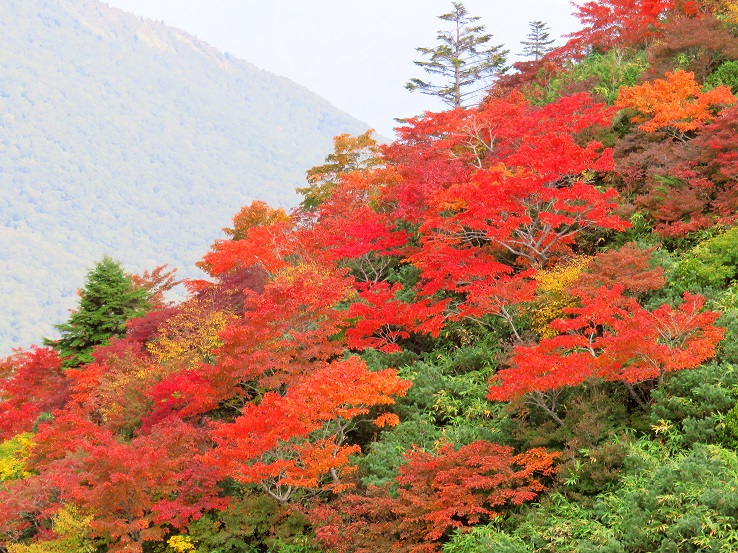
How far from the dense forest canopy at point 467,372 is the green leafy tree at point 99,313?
217cm

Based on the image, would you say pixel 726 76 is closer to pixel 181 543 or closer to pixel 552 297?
pixel 552 297

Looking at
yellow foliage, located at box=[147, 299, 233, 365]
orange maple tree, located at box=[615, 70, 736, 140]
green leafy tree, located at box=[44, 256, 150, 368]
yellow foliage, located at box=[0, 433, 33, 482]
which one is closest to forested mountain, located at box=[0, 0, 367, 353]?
green leafy tree, located at box=[44, 256, 150, 368]

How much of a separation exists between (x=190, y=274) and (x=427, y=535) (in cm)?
10544

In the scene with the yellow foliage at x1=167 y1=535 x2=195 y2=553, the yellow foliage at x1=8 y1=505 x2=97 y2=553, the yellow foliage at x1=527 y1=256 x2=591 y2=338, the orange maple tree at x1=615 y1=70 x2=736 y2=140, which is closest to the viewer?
the yellow foliage at x1=167 y1=535 x2=195 y2=553

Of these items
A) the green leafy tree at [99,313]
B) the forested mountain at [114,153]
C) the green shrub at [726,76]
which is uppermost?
the forested mountain at [114,153]

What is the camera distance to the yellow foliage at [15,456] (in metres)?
18.2

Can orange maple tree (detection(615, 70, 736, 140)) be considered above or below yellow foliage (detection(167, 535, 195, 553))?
above

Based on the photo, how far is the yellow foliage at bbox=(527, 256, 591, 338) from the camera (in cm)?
1316

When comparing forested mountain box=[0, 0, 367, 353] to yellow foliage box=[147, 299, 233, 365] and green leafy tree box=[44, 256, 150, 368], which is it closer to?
green leafy tree box=[44, 256, 150, 368]

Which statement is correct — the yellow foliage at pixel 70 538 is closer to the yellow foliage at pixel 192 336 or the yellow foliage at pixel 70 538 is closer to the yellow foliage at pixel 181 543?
the yellow foliage at pixel 181 543

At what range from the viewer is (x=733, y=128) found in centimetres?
1448

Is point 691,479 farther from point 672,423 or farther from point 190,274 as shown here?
point 190,274

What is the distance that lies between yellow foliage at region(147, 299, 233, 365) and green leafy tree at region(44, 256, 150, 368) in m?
6.48

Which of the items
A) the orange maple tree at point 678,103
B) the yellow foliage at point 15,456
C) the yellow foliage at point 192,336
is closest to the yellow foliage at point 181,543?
the yellow foliage at point 192,336
